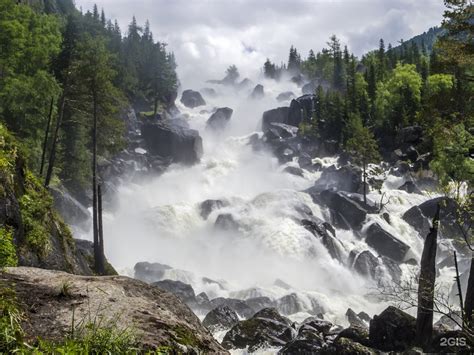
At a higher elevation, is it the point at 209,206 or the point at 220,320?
the point at 209,206

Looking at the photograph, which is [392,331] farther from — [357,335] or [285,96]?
[285,96]

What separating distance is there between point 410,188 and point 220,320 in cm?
4381

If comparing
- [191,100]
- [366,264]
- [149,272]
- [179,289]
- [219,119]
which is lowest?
[179,289]

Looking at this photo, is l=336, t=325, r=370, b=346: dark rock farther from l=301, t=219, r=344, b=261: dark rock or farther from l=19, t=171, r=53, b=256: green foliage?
l=301, t=219, r=344, b=261: dark rock

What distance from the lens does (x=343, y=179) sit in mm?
62219

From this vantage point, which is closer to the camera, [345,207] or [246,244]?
[246,244]

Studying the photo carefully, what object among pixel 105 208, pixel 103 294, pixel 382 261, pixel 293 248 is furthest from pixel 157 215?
pixel 103 294

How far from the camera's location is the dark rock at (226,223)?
42.5 metres

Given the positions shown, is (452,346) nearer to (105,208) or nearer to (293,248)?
(293,248)

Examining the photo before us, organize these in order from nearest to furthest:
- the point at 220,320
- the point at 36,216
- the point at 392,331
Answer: the point at 36,216, the point at 392,331, the point at 220,320

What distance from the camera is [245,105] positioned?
126875mm

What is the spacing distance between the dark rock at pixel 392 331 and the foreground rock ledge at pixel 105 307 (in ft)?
43.8

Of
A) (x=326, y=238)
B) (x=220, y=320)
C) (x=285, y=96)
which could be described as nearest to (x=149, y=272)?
(x=220, y=320)

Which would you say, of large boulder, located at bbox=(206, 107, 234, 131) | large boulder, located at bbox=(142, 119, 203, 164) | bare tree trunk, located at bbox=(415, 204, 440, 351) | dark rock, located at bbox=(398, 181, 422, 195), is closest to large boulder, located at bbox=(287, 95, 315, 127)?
large boulder, located at bbox=(206, 107, 234, 131)
